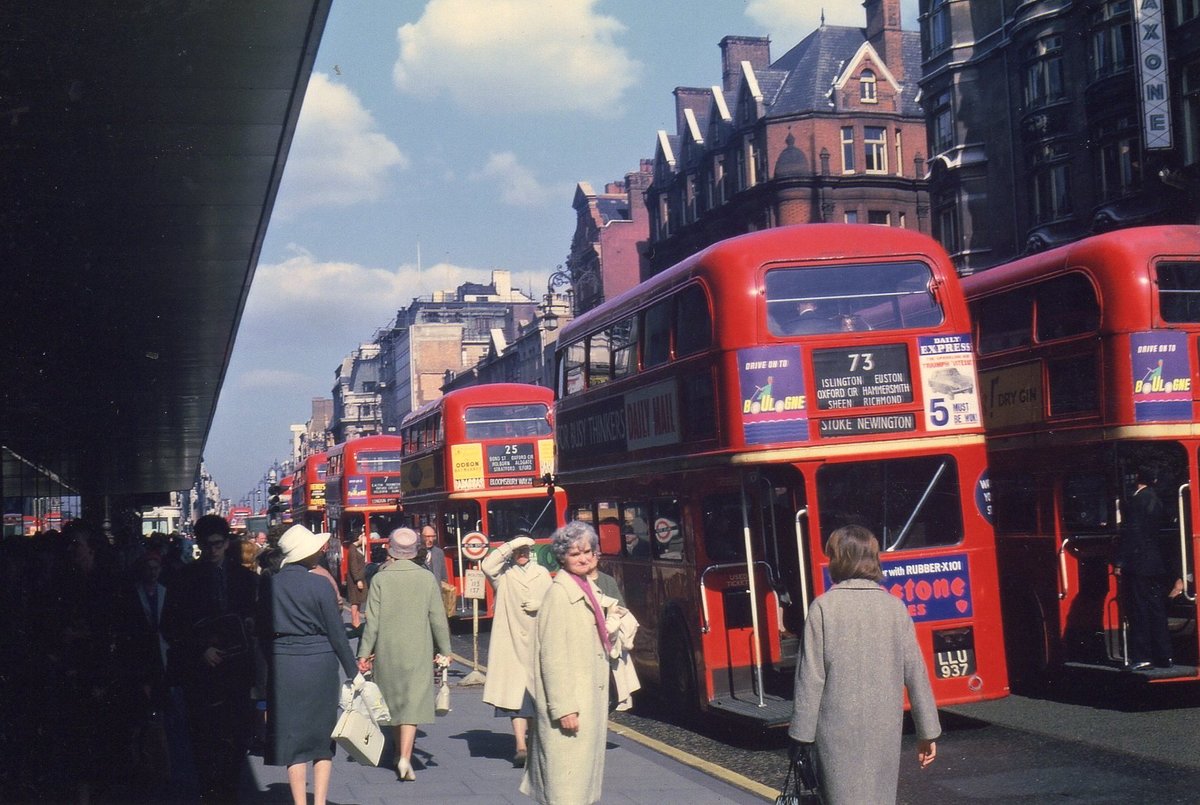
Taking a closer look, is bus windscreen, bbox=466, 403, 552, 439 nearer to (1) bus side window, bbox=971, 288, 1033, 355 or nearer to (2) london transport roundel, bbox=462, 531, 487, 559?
(2) london transport roundel, bbox=462, 531, 487, 559

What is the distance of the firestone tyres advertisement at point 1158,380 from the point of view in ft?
40.4

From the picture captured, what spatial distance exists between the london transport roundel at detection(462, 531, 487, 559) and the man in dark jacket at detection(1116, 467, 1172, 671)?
25.3 ft

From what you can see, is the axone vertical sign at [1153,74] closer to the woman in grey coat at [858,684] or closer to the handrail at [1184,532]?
the handrail at [1184,532]

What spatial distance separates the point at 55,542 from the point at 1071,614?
39.0ft

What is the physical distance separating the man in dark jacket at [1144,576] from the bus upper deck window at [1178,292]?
144 centimetres

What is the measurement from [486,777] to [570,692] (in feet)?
12.2

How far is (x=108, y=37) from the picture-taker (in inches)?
318

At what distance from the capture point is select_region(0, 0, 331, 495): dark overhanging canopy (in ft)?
26.4

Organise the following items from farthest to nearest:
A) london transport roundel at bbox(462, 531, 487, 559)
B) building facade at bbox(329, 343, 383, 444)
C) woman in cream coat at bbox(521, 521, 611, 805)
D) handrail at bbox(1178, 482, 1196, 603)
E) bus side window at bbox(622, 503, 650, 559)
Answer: building facade at bbox(329, 343, 383, 444)
london transport roundel at bbox(462, 531, 487, 559)
bus side window at bbox(622, 503, 650, 559)
handrail at bbox(1178, 482, 1196, 603)
woman in cream coat at bbox(521, 521, 611, 805)

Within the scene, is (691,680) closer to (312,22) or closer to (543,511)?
(312,22)

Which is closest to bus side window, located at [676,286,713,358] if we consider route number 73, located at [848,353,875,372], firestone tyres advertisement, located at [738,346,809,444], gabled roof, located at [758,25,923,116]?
firestone tyres advertisement, located at [738,346,809,444]

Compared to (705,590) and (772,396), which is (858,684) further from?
(705,590)

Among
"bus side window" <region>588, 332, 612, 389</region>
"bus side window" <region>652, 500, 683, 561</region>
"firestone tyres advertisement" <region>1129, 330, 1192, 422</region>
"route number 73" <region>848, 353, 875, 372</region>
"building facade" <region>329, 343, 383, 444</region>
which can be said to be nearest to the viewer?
"route number 73" <region>848, 353, 875, 372</region>

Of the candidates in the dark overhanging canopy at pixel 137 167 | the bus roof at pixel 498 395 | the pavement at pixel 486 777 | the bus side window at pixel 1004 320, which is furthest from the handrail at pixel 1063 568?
the bus roof at pixel 498 395
